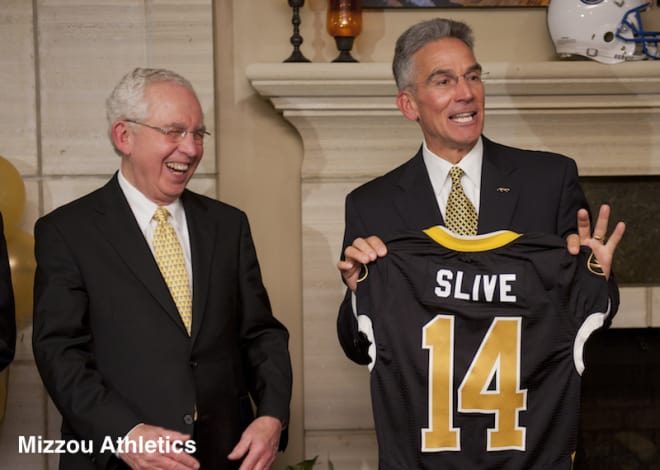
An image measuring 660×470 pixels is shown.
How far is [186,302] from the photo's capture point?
224cm

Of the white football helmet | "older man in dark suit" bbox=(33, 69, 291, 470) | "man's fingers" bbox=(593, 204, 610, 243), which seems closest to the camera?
"man's fingers" bbox=(593, 204, 610, 243)

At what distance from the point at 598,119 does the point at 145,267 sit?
1771 millimetres

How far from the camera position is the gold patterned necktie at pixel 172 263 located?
223cm

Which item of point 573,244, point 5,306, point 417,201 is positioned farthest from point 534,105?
point 5,306

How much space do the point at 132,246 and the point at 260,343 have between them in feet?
1.38

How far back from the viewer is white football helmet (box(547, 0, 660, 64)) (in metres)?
2.92

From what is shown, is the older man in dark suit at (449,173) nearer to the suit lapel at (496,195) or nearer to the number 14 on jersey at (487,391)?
the suit lapel at (496,195)

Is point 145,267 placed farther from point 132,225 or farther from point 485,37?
point 485,37

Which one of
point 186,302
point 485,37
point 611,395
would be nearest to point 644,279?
point 611,395

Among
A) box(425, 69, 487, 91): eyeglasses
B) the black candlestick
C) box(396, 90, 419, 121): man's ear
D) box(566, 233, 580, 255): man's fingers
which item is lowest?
box(566, 233, 580, 255): man's fingers

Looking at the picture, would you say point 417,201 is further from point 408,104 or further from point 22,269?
point 22,269

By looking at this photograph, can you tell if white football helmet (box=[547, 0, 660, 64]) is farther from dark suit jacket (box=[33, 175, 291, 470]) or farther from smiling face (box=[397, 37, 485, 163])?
dark suit jacket (box=[33, 175, 291, 470])

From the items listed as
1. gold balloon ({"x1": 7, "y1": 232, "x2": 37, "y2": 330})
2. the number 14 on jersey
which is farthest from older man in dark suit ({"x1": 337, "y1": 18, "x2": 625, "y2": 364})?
gold balloon ({"x1": 7, "y1": 232, "x2": 37, "y2": 330})

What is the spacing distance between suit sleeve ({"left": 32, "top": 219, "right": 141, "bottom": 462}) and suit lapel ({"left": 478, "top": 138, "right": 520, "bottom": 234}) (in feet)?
3.09
